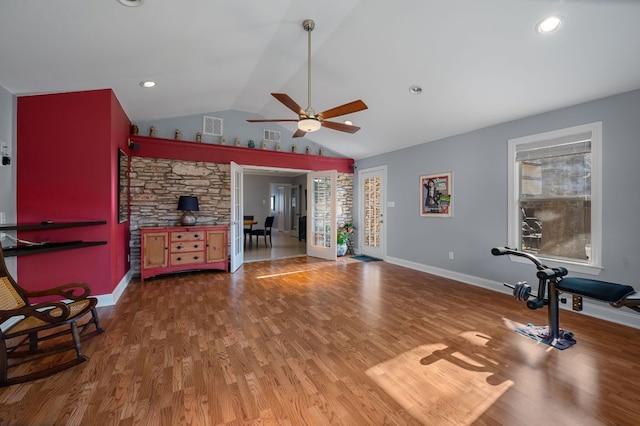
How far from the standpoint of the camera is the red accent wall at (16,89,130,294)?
2.97 meters

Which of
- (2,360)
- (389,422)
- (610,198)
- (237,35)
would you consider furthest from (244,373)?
(610,198)

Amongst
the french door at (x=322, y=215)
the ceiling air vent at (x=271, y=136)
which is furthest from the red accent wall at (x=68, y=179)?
the french door at (x=322, y=215)

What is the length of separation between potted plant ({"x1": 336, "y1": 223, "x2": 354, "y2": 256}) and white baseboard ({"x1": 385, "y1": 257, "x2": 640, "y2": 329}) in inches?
43.8

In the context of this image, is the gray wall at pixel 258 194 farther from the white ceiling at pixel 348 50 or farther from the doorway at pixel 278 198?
the white ceiling at pixel 348 50

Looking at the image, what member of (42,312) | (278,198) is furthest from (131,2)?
(278,198)

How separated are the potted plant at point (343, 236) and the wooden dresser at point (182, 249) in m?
2.71

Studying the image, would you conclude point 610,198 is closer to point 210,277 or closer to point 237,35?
point 237,35

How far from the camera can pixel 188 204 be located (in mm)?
4695

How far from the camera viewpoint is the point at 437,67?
3.20m

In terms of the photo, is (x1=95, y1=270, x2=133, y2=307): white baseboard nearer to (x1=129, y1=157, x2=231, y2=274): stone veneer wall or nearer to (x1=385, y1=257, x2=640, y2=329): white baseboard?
(x1=129, y1=157, x2=231, y2=274): stone veneer wall

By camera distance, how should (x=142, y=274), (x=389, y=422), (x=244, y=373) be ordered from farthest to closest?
(x=142, y=274)
(x=244, y=373)
(x=389, y=422)

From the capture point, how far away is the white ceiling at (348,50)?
7.28 ft

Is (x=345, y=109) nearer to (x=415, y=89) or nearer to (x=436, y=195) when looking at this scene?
(x=415, y=89)

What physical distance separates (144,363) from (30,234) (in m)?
2.16
